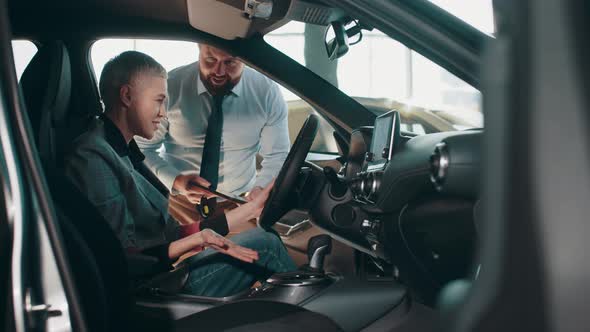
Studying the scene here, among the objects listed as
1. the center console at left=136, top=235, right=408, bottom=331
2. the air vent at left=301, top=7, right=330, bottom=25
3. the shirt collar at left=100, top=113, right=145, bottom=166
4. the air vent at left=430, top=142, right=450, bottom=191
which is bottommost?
the center console at left=136, top=235, right=408, bottom=331

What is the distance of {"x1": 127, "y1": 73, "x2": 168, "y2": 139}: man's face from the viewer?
245 cm

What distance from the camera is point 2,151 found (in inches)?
37.2

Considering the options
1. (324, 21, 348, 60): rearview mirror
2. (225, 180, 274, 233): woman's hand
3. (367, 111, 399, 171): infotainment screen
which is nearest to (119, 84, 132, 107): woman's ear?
(225, 180, 274, 233): woman's hand

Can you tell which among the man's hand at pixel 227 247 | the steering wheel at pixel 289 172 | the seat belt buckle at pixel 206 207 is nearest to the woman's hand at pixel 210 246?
the man's hand at pixel 227 247

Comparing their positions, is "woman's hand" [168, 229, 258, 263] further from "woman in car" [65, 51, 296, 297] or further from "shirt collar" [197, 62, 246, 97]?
"shirt collar" [197, 62, 246, 97]

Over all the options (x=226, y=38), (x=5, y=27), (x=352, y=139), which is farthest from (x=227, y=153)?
(x=5, y=27)

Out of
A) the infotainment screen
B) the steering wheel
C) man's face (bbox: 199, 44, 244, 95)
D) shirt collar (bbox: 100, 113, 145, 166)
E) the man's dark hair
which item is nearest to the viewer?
the infotainment screen

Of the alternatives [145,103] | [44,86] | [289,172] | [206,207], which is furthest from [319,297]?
[206,207]

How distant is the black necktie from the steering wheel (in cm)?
152

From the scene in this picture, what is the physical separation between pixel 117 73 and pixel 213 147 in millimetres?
1257

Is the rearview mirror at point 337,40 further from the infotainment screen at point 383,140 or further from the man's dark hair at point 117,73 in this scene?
the man's dark hair at point 117,73

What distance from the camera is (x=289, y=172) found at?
76.9 inches

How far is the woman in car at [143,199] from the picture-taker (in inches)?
85.0

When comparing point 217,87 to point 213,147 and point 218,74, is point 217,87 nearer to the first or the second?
point 218,74
